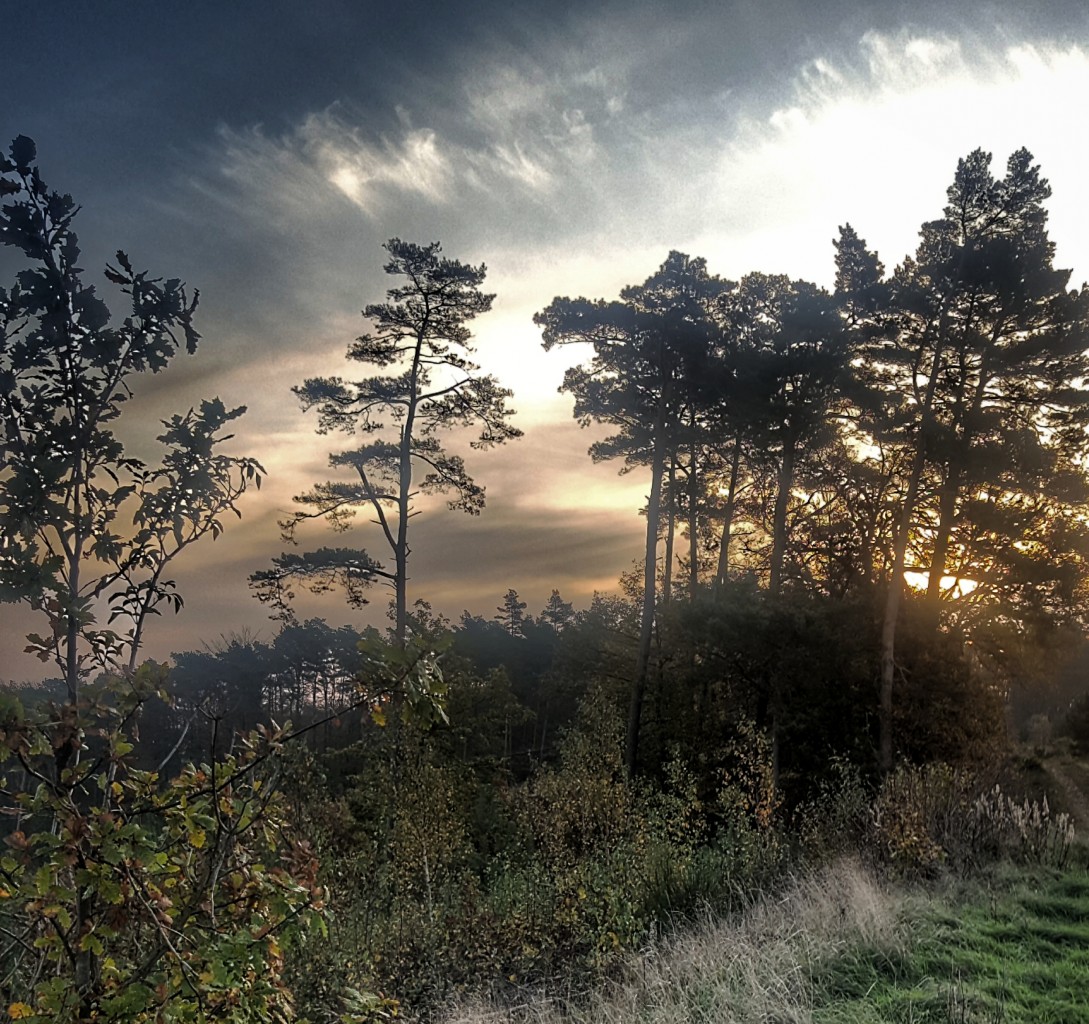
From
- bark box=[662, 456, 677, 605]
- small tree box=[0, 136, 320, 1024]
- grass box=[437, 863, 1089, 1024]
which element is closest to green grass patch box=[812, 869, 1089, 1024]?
grass box=[437, 863, 1089, 1024]

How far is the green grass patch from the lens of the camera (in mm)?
5570

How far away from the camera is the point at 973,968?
21.4 feet

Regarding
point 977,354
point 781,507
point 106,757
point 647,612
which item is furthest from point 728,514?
point 106,757

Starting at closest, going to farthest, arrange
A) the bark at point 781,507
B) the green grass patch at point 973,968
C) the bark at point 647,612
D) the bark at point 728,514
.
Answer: the green grass patch at point 973,968 → the bark at point 647,612 → the bark at point 781,507 → the bark at point 728,514

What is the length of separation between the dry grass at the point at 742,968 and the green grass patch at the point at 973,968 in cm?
21

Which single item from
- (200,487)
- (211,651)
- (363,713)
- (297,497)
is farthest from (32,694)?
(211,651)

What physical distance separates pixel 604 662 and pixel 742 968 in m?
19.2

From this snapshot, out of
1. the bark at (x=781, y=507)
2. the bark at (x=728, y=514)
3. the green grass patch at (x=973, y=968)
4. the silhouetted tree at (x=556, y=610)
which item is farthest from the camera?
the silhouetted tree at (x=556, y=610)

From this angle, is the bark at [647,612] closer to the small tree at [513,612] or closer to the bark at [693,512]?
the bark at [693,512]

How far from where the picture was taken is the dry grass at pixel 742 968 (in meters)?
5.66

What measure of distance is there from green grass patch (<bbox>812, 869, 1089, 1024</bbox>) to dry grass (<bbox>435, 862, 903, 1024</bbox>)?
0.21m

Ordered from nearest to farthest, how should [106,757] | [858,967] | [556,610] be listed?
[106,757]
[858,967]
[556,610]

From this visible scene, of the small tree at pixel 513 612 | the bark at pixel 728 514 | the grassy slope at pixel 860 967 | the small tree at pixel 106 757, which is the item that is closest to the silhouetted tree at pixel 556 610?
the small tree at pixel 513 612

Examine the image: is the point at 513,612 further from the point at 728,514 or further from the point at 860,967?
the point at 860,967
